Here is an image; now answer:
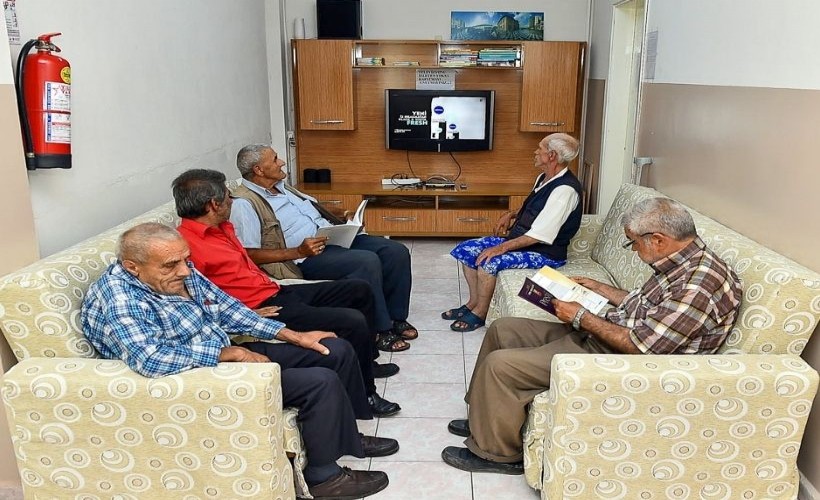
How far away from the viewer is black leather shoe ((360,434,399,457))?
8.18 ft

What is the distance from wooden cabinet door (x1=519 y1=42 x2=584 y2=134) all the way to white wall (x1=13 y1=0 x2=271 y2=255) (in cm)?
249

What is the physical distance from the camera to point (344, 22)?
5.41 m

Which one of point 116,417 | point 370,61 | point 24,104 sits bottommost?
point 116,417

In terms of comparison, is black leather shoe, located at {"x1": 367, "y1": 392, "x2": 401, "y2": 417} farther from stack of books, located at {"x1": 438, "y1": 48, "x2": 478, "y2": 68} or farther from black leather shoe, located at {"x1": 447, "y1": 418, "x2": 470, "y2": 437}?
stack of books, located at {"x1": 438, "y1": 48, "x2": 478, "y2": 68}

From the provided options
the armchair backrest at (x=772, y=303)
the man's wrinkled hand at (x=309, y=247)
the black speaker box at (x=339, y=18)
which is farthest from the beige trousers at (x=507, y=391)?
the black speaker box at (x=339, y=18)

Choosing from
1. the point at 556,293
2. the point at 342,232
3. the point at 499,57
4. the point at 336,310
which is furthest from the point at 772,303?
the point at 499,57

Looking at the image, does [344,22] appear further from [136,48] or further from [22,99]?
[22,99]

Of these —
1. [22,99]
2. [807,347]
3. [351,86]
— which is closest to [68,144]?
[22,99]

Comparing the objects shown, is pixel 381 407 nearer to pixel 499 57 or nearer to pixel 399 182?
pixel 399 182

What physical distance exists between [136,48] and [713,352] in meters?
2.78

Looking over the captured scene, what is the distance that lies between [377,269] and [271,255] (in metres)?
0.61

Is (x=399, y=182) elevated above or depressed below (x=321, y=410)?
above

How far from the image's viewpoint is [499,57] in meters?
5.44

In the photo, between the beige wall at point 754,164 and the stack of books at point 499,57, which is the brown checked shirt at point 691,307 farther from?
the stack of books at point 499,57
